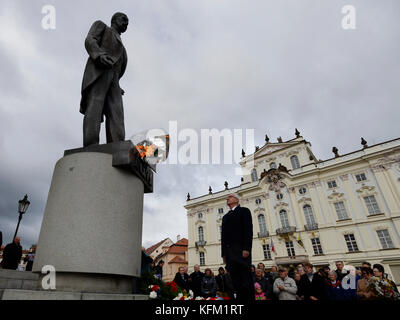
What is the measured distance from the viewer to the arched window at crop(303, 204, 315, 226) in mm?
25812

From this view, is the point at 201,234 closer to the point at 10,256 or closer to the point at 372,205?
the point at 372,205

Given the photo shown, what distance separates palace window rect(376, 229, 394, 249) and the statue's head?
27.7 meters

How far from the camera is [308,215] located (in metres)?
26.4

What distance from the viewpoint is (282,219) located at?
28.0 meters

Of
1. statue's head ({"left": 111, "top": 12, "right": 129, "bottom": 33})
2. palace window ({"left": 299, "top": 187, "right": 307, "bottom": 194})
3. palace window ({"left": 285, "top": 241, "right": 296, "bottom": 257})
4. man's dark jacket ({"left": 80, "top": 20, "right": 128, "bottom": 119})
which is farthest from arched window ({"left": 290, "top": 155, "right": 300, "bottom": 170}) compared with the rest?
man's dark jacket ({"left": 80, "top": 20, "right": 128, "bottom": 119})

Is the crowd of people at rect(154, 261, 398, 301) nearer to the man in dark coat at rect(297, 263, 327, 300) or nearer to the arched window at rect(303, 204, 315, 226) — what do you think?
the man in dark coat at rect(297, 263, 327, 300)

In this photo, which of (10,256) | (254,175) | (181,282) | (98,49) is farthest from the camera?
(254,175)

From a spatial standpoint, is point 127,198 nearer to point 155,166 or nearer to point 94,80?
point 155,166

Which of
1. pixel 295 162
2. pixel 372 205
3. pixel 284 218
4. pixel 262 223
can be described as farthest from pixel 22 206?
pixel 295 162

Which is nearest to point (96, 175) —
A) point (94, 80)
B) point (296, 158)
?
point (94, 80)

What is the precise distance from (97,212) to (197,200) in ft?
117

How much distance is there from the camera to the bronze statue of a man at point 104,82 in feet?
11.8

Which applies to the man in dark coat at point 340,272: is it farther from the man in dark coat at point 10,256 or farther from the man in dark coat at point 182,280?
the man in dark coat at point 10,256

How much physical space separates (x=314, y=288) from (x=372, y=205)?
23925 millimetres
